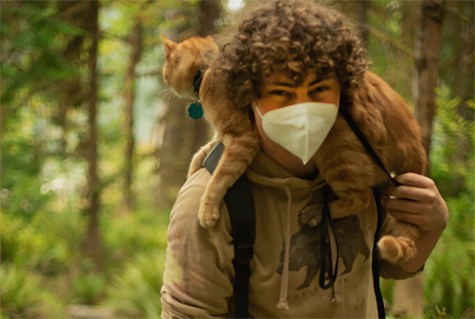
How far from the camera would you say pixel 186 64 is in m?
1.83

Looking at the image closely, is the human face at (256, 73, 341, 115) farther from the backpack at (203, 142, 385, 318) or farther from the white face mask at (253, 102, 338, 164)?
the backpack at (203, 142, 385, 318)

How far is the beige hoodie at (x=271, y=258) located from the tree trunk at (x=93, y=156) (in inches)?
199

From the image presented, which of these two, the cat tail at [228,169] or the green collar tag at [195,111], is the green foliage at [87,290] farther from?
the cat tail at [228,169]

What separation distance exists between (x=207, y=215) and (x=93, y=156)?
5314mm

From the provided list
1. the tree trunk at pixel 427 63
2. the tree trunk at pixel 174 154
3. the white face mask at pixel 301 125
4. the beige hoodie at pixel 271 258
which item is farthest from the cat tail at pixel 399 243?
the tree trunk at pixel 174 154

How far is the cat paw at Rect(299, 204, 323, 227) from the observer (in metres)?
1.44

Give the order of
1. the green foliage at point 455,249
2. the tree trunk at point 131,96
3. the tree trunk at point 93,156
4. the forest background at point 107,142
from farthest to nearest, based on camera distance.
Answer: the tree trunk at point 131,96 → the tree trunk at point 93,156 → the forest background at point 107,142 → the green foliage at point 455,249

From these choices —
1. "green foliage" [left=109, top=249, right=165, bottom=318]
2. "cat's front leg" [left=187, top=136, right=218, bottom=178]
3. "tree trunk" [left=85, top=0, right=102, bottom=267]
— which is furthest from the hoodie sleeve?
"tree trunk" [left=85, top=0, right=102, bottom=267]

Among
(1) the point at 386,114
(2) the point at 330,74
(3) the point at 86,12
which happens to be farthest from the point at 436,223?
(3) the point at 86,12

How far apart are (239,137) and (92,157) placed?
5215mm

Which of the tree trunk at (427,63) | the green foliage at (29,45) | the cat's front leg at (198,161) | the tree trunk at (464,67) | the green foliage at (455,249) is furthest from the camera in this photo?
the tree trunk at (464,67)

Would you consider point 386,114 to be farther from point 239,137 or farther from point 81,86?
point 81,86

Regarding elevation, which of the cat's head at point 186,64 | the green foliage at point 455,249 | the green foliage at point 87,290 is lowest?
the green foliage at point 87,290

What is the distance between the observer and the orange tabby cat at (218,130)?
1385mm
